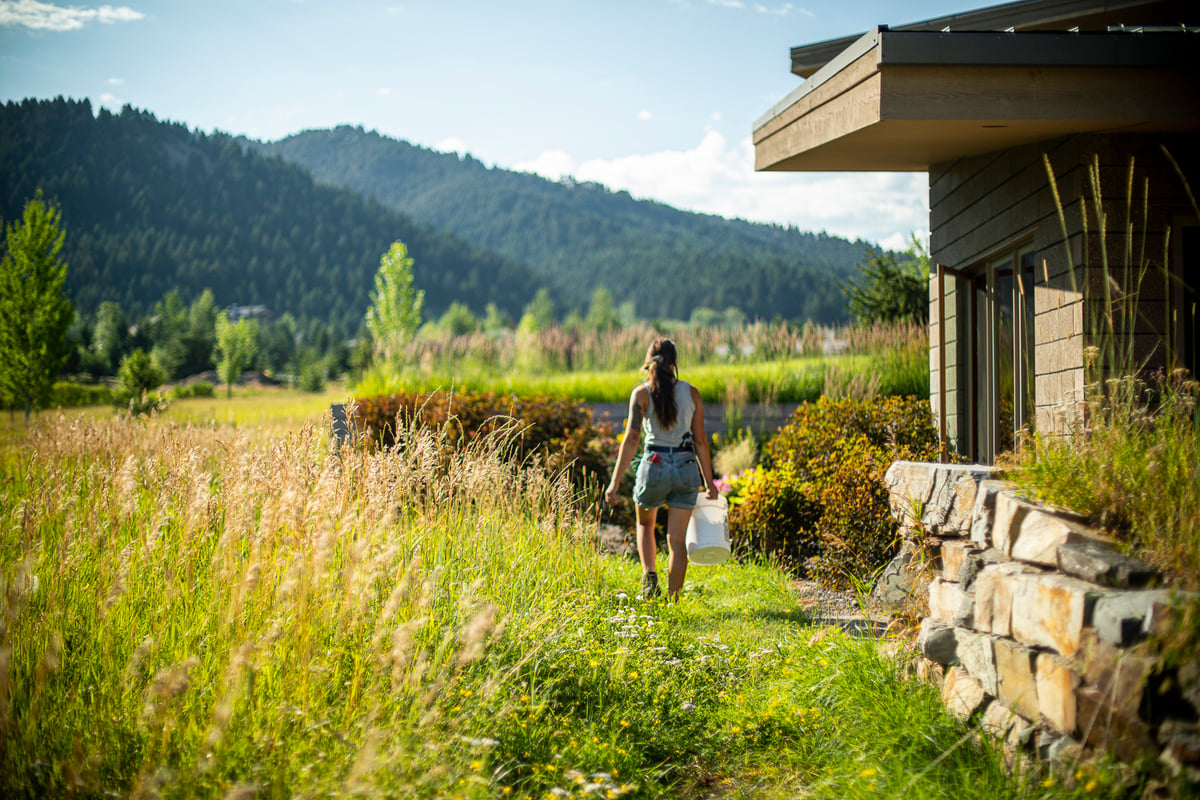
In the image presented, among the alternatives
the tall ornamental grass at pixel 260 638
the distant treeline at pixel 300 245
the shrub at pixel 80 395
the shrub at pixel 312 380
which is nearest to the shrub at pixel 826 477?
the tall ornamental grass at pixel 260 638

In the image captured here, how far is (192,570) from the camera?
3.62 metres

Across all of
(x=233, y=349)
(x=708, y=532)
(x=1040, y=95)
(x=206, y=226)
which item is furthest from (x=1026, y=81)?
(x=206, y=226)

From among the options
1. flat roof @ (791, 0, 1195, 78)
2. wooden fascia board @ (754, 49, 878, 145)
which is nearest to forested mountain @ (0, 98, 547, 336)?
wooden fascia board @ (754, 49, 878, 145)

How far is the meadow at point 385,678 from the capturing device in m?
2.30

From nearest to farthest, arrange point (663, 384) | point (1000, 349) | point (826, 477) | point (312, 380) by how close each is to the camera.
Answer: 1. point (663, 384)
2. point (1000, 349)
3. point (826, 477)
4. point (312, 380)

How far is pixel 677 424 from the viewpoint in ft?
16.6

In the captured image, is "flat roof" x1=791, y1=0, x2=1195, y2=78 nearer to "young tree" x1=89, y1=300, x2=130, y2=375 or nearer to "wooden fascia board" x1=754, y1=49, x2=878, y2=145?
"wooden fascia board" x1=754, y1=49, x2=878, y2=145

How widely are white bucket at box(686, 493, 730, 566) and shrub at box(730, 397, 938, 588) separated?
4.02ft

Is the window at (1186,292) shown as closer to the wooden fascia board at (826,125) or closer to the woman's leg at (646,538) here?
the wooden fascia board at (826,125)

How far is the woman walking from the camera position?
505cm

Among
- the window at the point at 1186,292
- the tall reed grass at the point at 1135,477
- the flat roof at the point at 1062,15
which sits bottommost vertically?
the tall reed grass at the point at 1135,477

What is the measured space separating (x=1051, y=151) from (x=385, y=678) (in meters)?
4.80

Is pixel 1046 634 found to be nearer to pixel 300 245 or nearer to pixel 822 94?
pixel 822 94

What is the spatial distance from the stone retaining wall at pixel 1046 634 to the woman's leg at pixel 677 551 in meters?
1.67
